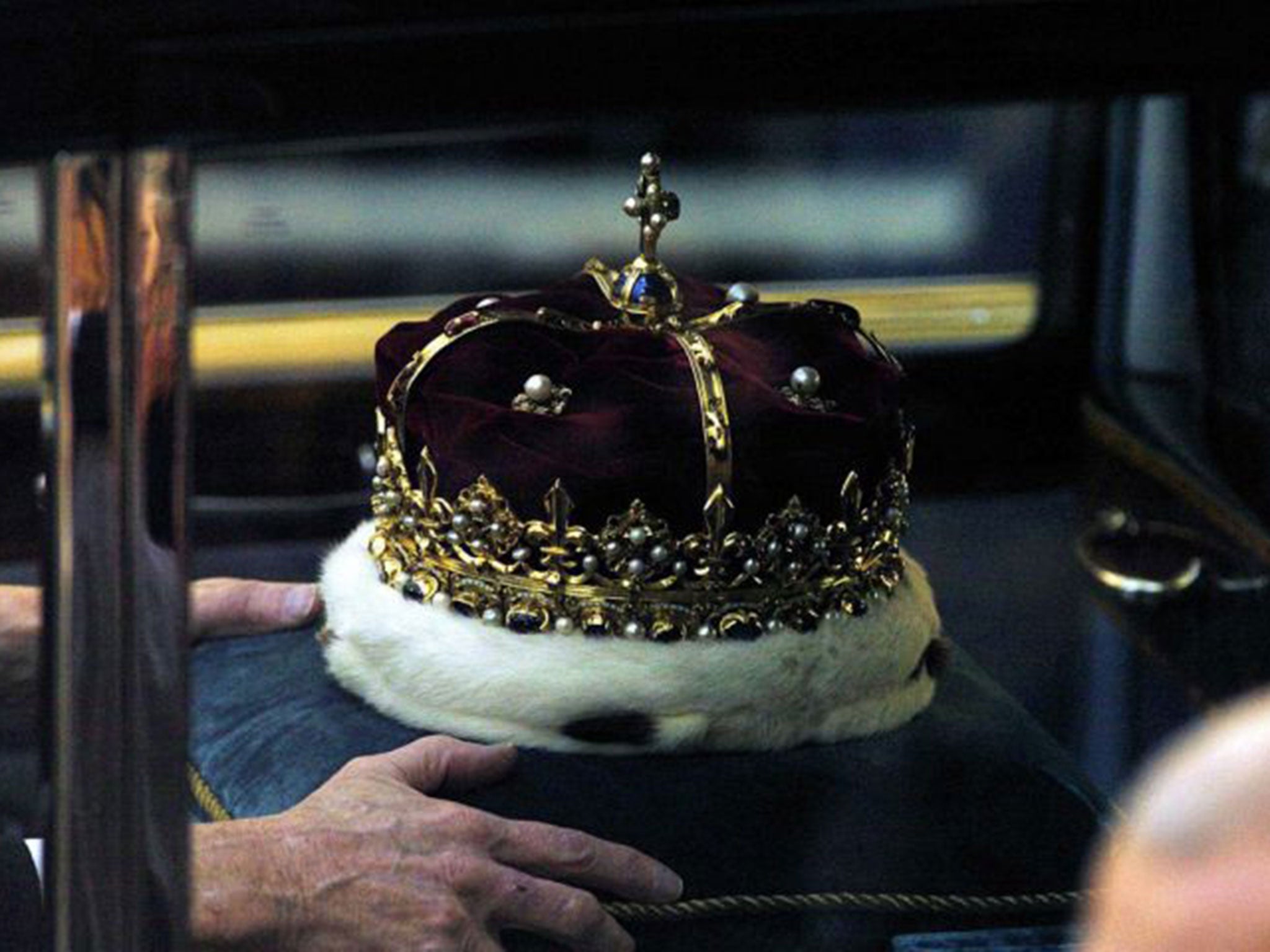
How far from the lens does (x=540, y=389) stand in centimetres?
98

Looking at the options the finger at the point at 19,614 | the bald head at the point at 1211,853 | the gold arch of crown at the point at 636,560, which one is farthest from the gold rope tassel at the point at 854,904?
the bald head at the point at 1211,853

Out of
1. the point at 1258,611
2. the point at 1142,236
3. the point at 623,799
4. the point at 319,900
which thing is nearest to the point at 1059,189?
the point at 1142,236

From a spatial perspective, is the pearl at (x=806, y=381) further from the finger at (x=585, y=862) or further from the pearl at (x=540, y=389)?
the finger at (x=585, y=862)

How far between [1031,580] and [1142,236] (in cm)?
47

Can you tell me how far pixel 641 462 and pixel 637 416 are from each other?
0.06 feet

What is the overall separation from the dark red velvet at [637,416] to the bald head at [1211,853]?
→ 0.60 meters

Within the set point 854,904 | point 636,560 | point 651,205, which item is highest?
point 651,205

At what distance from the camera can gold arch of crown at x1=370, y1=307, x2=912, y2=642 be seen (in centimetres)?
98

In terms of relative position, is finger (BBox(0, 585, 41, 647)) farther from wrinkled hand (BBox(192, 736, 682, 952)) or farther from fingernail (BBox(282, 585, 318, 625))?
fingernail (BBox(282, 585, 318, 625))

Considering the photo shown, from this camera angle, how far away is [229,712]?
1.02 metres

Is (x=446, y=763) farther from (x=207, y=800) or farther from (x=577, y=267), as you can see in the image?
(x=577, y=267)

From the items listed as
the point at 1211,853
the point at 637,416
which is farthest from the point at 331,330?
the point at 1211,853

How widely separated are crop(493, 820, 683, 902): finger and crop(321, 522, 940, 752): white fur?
0.19 ft

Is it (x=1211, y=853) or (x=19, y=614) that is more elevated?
(x=1211, y=853)
